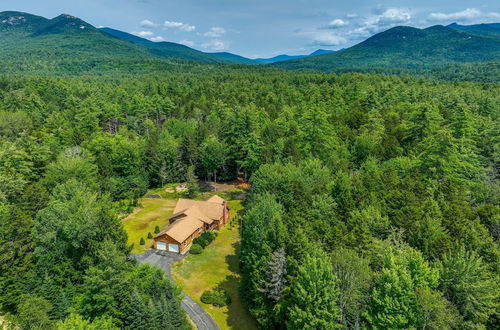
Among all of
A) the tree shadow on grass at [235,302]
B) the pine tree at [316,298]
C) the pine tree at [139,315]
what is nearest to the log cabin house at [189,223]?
the tree shadow on grass at [235,302]

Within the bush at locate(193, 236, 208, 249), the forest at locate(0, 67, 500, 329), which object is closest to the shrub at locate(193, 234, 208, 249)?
the bush at locate(193, 236, 208, 249)

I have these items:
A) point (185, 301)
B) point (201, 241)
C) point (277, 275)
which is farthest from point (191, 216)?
point (277, 275)

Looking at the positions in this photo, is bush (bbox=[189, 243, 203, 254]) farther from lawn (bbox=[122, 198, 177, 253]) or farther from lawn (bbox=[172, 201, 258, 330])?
lawn (bbox=[122, 198, 177, 253])

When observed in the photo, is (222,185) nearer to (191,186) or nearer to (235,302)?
(191,186)

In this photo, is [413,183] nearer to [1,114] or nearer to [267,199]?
[267,199]

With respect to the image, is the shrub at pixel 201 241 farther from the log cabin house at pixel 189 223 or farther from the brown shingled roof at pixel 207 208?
the brown shingled roof at pixel 207 208

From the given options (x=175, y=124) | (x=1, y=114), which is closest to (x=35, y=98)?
(x=1, y=114)

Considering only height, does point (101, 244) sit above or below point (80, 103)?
below
